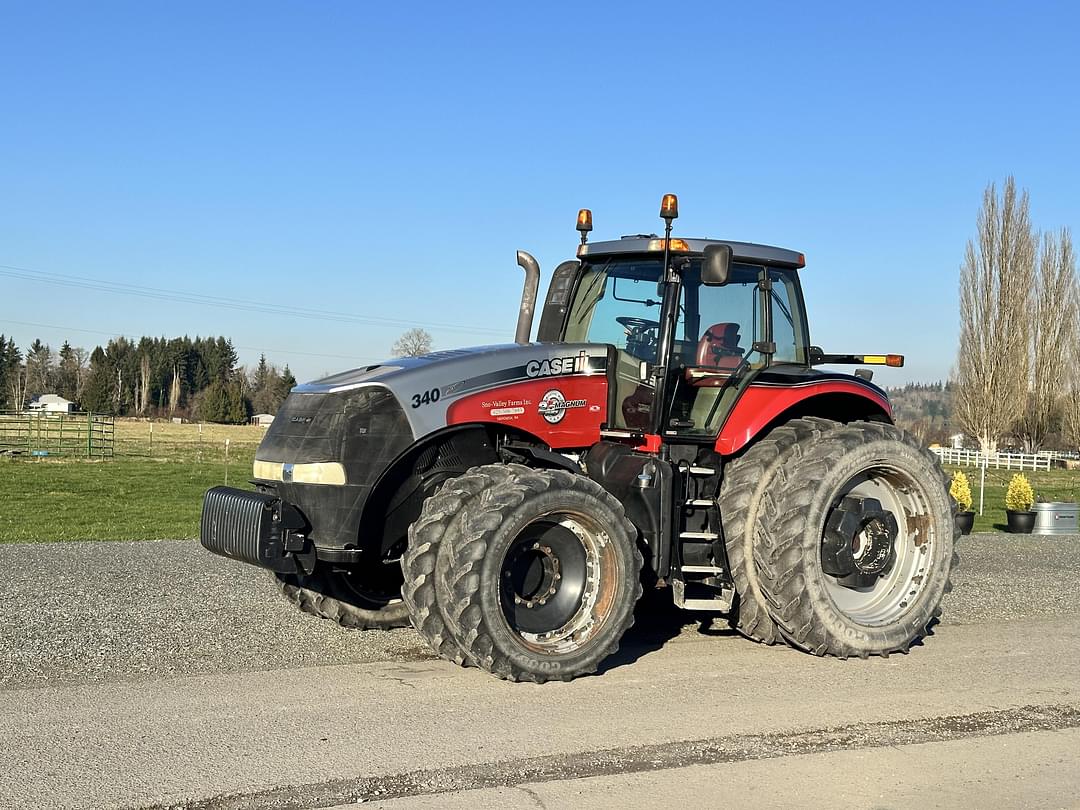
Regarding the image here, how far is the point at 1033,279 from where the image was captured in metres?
58.2

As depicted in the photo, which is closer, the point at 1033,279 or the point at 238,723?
the point at 238,723

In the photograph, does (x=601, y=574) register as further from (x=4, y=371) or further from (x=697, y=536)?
(x=4, y=371)

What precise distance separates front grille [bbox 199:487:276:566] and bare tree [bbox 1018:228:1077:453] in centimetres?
5765

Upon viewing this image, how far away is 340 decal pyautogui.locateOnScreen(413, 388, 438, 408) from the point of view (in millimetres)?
7020

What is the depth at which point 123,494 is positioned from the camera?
25359mm

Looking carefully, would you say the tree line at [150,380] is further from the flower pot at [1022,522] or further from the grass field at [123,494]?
the flower pot at [1022,522]

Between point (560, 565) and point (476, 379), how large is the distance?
4.01ft

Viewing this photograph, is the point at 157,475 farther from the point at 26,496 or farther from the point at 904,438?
the point at 904,438

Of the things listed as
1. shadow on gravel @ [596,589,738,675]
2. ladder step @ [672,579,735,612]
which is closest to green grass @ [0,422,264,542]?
shadow on gravel @ [596,589,738,675]

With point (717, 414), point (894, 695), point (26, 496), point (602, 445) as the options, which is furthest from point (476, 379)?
point (26, 496)

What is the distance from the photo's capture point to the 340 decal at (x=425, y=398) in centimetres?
702

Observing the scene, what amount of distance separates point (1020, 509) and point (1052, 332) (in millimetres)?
41588

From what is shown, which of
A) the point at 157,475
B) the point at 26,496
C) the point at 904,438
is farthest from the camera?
the point at 157,475

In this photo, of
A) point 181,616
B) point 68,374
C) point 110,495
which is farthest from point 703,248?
point 68,374
